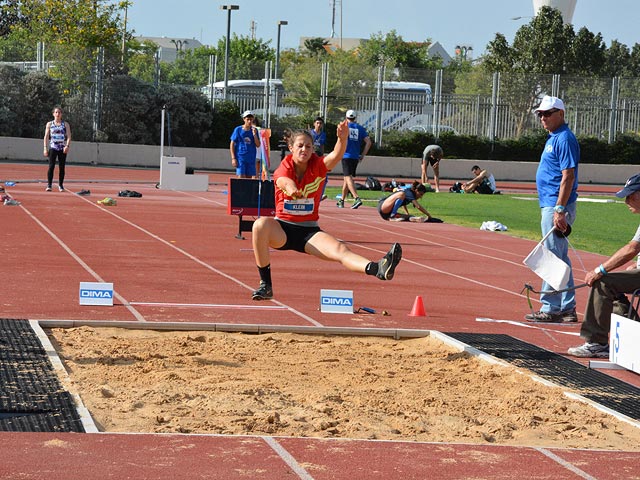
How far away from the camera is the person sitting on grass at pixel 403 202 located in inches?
381

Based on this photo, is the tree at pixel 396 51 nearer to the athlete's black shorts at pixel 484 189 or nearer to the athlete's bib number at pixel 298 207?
the athlete's black shorts at pixel 484 189

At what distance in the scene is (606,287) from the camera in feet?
28.4

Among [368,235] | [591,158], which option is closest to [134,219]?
[368,235]

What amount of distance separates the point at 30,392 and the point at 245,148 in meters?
12.8

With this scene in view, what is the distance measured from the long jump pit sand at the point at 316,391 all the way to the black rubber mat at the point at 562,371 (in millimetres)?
211

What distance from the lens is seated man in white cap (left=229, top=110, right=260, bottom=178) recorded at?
19172mm

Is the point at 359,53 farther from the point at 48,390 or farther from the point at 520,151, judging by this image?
the point at 48,390

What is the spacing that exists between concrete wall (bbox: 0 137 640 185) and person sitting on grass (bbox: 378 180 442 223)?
18234mm

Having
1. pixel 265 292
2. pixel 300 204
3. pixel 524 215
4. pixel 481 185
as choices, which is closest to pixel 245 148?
pixel 524 215

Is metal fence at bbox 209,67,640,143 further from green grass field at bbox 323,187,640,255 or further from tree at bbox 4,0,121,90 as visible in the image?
green grass field at bbox 323,187,640,255

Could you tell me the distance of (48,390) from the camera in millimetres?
6812

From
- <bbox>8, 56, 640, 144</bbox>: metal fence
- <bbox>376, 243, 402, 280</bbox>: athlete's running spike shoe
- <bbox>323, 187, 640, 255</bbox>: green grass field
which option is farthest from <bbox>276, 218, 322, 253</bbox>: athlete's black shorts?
<bbox>8, 56, 640, 144</bbox>: metal fence

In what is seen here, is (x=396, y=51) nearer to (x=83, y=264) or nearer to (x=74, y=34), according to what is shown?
(x=74, y=34)

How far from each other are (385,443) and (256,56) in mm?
104659
